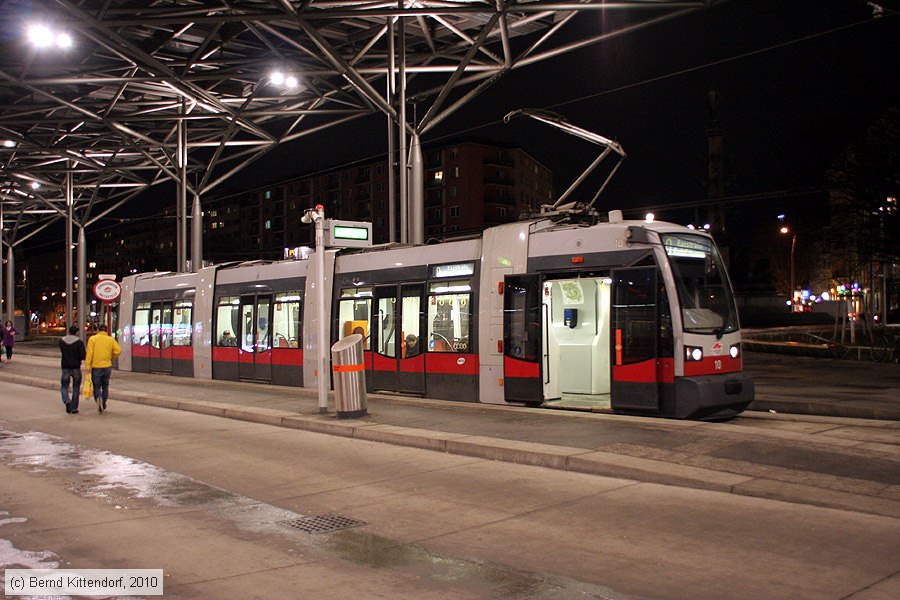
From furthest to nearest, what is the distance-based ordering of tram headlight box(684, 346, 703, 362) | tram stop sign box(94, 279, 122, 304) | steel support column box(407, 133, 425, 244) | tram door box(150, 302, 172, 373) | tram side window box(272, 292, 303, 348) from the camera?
tram stop sign box(94, 279, 122, 304) → tram door box(150, 302, 172, 373) → steel support column box(407, 133, 425, 244) → tram side window box(272, 292, 303, 348) → tram headlight box(684, 346, 703, 362)

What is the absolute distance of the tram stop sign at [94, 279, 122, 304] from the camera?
89.3ft

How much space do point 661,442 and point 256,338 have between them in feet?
44.0

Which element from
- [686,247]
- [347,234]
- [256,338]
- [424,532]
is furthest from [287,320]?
[424,532]

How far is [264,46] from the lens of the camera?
107 ft

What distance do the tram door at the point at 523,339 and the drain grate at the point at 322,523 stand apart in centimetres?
693

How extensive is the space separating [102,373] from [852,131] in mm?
25594

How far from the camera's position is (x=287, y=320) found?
20.0 meters

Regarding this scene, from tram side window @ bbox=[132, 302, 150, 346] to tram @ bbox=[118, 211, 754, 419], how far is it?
24.1ft

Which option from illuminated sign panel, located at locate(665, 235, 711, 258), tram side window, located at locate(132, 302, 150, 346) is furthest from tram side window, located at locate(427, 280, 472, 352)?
tram side window, located at locate(132, 302, 150, 346)

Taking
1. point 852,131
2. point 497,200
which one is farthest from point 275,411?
point 497,200

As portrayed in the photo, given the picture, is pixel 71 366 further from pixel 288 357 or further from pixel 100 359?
pixel 288 357

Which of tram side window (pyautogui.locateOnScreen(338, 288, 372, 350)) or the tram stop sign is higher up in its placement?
the tram stop sign

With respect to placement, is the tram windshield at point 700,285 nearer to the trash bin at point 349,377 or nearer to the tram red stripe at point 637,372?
the tram red stripe at point 637,372

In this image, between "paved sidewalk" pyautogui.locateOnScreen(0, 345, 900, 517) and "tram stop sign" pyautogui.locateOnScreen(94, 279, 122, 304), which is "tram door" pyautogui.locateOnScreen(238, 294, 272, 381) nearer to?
"paved sidewalk" pyautogui.locateOnScreen(0, 345, 900, 517)
